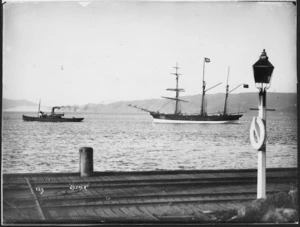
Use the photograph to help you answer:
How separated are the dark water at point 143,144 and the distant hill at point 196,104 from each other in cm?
10

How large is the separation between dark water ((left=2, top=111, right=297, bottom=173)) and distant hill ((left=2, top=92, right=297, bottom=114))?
101 millimetres

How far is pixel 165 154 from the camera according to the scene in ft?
19.5

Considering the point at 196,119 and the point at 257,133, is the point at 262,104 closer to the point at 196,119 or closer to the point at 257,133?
the point at 257,133

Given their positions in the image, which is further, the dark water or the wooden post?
the dark water

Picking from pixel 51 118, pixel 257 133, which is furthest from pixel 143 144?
pixel 257 133

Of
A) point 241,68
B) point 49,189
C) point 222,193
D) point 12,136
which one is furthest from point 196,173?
point 12,136

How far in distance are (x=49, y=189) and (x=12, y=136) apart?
85 centimetres

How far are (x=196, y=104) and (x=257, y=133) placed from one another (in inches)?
40.7

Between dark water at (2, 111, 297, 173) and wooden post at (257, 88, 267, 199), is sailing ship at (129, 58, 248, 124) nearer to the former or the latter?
dark water at (2, 111, 297, 173)

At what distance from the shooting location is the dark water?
5.72 m

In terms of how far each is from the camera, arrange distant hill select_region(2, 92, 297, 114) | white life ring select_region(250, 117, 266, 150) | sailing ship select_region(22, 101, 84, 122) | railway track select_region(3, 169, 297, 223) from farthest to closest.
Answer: sailing ship select_region(22, 101, 84, 122) < distant hill select_region(2, 92, 297, 114) < railway track select_region(3, 169, 297, 223) < white life ring select_region(250, 117, 266, 150)

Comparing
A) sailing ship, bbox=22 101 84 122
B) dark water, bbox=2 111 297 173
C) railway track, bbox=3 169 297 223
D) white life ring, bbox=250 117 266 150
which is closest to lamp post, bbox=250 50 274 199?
white life ring, bbox=250 117 266 150

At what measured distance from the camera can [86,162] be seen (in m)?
6.09

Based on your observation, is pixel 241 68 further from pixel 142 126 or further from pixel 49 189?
pixel 49 189
